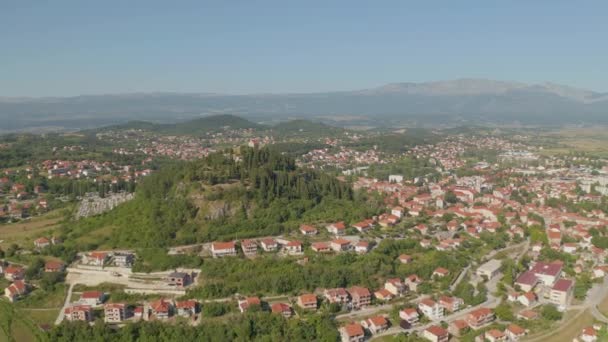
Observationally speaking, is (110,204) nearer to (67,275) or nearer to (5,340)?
(67,275)

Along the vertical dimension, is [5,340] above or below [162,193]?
below

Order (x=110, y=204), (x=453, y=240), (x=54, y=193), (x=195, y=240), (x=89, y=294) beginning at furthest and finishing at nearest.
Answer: (x=54, y=193) < (x=110, y=204) < (x=453, y=240) < (x=195, y=240) < (x=89, y=294)

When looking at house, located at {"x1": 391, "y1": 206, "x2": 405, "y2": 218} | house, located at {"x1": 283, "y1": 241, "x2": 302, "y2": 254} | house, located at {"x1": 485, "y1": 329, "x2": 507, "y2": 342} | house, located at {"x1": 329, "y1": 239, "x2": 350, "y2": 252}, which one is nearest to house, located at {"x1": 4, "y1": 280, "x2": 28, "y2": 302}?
house, located at {"x1": 283, "y1": 241, "x2": 302, "y2": 254}

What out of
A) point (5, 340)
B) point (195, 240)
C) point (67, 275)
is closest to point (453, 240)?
point (195, 240)

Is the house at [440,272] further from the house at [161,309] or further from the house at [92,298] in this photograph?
the house at [92,298]

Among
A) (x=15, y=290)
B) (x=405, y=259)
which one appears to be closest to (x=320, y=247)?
(x=405, y=259)

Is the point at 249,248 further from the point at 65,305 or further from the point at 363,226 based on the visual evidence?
the point at 65,305

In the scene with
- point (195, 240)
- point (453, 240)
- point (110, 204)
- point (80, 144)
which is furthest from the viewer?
point (80, 144)
